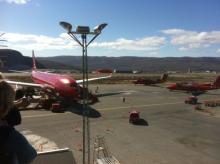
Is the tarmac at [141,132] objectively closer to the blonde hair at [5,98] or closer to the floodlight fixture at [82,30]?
the floodlight fixture at [82,30]

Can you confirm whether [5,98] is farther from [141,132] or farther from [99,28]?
[141,132]

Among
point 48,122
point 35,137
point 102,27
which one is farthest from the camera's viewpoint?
point 48,122

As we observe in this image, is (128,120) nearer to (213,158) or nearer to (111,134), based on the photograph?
(111,134)

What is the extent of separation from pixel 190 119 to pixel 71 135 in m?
17.8

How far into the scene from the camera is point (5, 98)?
4180 mm

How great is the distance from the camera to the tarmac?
26391mm

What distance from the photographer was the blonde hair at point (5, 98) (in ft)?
13.7

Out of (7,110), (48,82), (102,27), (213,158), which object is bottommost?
(213,158)

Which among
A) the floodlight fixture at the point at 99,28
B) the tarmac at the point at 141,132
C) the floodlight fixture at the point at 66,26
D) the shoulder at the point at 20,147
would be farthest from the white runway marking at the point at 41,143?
the shoulder at the point at 20,147

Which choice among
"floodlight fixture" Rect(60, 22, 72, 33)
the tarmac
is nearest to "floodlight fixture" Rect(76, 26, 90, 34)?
"floodlight fixture" Rect(60, 22, 72, 33)

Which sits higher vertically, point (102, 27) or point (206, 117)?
point (102, 27)

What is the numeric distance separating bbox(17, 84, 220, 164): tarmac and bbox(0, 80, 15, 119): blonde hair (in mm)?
21095

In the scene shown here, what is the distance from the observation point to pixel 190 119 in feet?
138

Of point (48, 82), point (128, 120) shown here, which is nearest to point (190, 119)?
point (128, 120)
